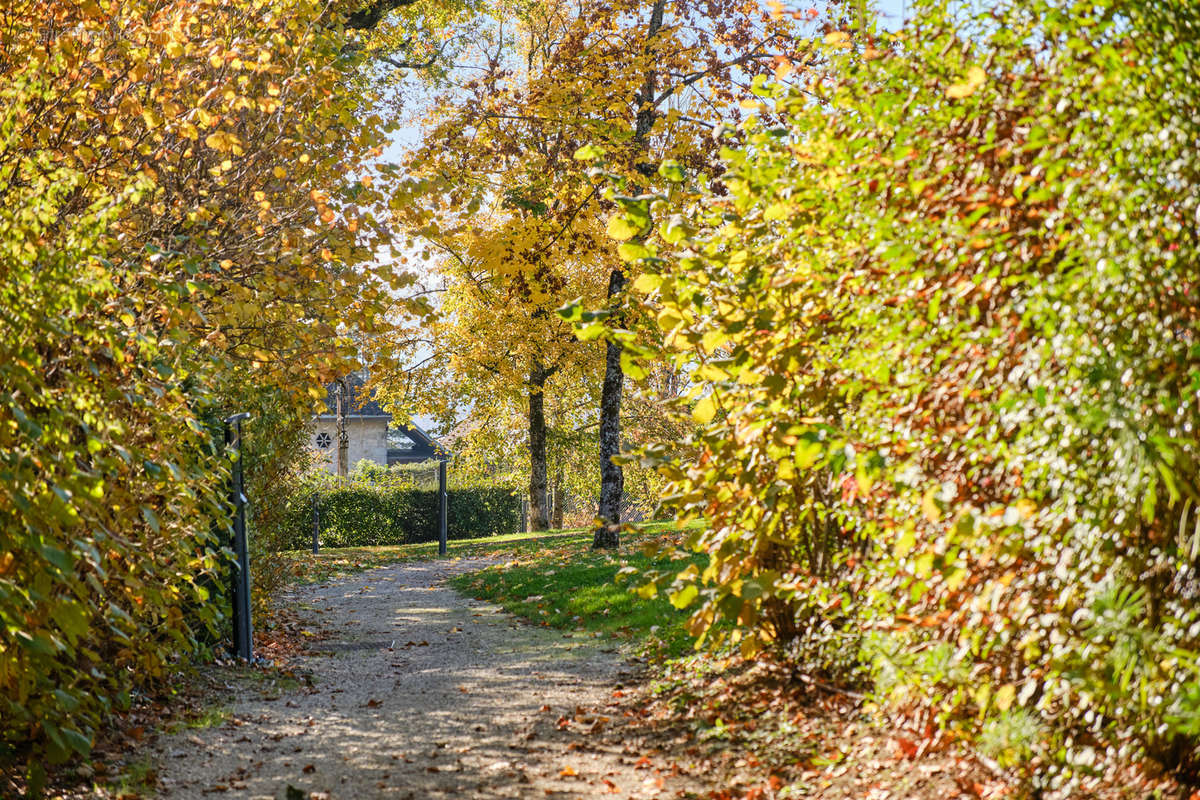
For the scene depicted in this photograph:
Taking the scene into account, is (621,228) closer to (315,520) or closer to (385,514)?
(315,520)

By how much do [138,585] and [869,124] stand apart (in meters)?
3.77

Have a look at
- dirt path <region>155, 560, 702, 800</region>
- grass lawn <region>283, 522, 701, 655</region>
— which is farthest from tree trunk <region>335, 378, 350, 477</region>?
dirt path <region>155, 560, 702, 800</region>

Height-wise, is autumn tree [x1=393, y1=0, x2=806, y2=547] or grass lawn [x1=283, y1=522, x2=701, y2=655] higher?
autumn tree [x1=393, y1=0, x2=806, y2=547]

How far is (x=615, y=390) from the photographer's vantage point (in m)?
15.1

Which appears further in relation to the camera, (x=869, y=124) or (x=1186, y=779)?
(x=869, y=124)

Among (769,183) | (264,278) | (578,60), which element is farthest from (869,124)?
(578,60)

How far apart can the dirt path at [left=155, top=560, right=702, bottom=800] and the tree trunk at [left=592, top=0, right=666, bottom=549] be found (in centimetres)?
521

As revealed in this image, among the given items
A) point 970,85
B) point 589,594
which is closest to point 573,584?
point 589,594

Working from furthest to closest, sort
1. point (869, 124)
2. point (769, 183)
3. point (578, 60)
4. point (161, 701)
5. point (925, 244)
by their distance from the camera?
point (578, 60), point (161, 701), point (769, 183), point (869, 124), point (925, 244)

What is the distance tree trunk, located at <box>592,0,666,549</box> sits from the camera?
45.0ft

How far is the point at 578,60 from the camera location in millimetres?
12969

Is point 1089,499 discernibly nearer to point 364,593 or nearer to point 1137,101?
point 1137,101

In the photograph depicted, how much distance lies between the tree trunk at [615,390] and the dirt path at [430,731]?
521cm

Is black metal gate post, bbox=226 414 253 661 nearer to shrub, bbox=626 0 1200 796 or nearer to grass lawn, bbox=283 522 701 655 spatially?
grass lawn, bbox=283 522 701 655
